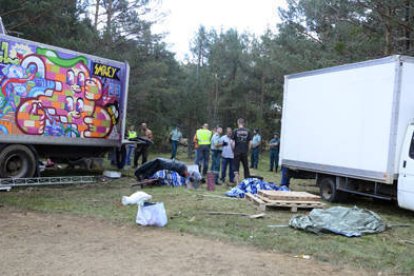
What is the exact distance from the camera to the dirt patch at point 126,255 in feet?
18.5

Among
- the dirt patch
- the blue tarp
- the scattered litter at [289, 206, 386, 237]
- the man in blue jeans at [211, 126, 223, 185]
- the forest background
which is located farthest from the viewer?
the forest background

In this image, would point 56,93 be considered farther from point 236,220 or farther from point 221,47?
point 221,47

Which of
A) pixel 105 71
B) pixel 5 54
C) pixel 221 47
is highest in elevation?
pixel 221 47

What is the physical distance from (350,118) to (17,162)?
808cm

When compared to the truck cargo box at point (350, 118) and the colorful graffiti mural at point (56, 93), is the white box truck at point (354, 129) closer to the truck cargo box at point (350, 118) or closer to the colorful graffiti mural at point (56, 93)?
the truck cargo box at point (350, 118)

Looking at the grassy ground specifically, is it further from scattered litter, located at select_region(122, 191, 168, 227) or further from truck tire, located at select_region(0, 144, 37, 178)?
truck tire, located at select_region(0, 144, 37, 178)

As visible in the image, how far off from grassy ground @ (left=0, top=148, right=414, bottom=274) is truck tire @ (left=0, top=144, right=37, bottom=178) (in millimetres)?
615

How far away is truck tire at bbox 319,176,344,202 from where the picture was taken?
38.2ft

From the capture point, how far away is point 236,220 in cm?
866

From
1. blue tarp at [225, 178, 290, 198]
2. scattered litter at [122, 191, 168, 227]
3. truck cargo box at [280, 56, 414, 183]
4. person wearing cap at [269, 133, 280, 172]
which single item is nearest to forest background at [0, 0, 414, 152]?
person wearing cap at [269, 133, 280, 172]

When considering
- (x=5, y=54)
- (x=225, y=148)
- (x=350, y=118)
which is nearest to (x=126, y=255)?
(x=350, y=118)

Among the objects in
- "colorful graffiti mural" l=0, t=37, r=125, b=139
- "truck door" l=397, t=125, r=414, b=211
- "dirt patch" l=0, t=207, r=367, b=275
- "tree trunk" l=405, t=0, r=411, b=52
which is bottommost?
"dirt patch" l=0, t=207, r=367, b=275

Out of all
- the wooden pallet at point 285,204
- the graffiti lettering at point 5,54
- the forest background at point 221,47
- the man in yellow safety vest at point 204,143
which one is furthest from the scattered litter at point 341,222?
the forest background at point 221,47

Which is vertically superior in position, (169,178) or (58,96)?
(58,96)
